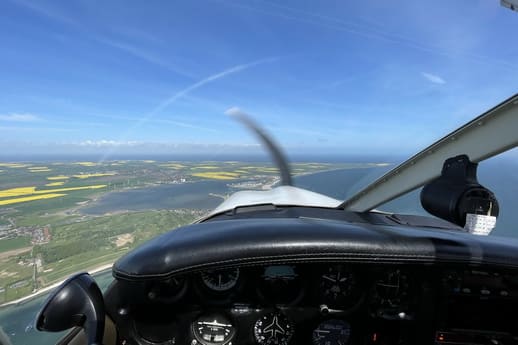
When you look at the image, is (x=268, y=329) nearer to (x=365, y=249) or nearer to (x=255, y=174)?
(x=365, y=249)

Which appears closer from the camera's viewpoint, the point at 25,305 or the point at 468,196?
the point at 468,196

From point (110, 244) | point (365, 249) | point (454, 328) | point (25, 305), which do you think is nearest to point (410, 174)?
point (454, 328)

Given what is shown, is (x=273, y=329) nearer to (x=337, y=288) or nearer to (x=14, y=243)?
(x=337, y=288)

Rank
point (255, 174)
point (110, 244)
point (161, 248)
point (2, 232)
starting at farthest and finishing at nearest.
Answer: point (255, 174)
point (110, 244)
point (2, 232)
point (161, 248)

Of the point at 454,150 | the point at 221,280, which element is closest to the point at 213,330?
the point at 221,280

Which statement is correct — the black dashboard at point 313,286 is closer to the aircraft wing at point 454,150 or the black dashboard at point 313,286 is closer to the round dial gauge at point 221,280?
the round dial gauge at point 221,280

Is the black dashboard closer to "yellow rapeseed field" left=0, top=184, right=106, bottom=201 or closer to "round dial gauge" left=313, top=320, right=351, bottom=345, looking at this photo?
"round dial gauge" left=313, top=320, right=351, bottom=345

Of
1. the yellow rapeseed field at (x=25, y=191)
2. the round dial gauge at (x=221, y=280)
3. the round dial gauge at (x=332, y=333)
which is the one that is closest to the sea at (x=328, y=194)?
the round dial gauge at (x=221, y=280)
